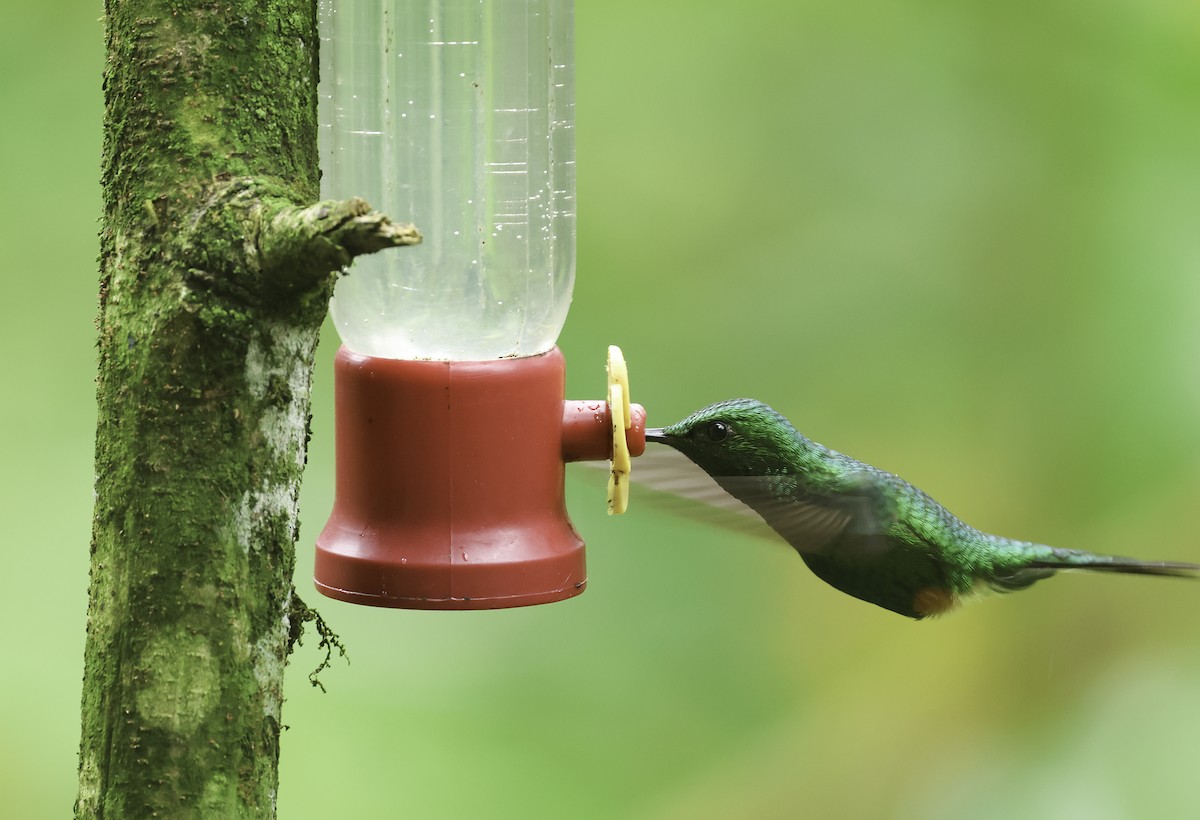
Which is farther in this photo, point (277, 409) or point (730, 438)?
point (730, 438)

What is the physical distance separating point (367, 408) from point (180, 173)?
0.47 metres

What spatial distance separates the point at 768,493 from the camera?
229 cm

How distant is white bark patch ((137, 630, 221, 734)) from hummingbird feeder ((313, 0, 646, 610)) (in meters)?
0.36

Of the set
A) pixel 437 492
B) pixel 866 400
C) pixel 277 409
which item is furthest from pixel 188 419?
pixel 866 400

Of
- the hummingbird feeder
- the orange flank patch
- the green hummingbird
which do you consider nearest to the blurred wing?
the green hummingbird

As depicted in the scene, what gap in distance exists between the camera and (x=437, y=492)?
181 centimetres

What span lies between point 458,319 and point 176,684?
2.62ft

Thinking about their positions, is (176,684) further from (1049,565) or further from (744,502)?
(1049,565)

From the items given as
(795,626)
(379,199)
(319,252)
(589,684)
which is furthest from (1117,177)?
(319,252)

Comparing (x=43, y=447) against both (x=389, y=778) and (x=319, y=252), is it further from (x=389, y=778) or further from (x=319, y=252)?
(x=319, y=252)

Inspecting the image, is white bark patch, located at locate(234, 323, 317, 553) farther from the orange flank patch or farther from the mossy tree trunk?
the orange flank patch

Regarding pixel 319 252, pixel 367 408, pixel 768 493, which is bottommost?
pixel 768 493

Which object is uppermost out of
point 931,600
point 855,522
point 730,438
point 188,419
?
point 188,419

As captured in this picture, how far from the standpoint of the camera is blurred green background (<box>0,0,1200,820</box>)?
3898 millimetres
